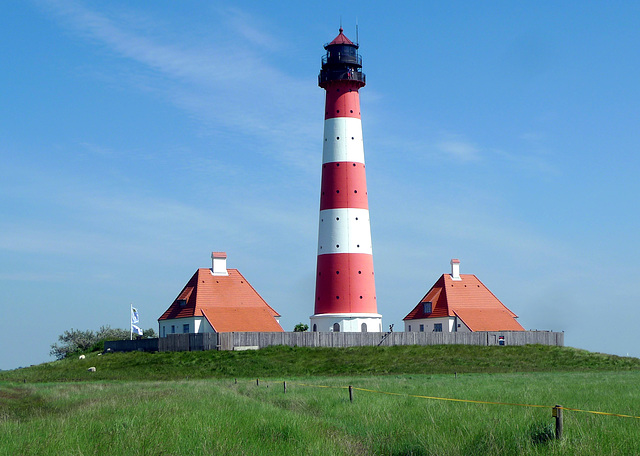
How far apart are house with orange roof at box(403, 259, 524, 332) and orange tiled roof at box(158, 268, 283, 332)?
1307 centimetres

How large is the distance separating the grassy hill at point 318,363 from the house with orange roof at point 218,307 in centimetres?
660

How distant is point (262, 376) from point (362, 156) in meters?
17.7

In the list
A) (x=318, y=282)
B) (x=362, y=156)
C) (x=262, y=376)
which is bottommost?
(x=262, y=376)

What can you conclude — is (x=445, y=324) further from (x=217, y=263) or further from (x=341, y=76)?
(x=341, y=76)

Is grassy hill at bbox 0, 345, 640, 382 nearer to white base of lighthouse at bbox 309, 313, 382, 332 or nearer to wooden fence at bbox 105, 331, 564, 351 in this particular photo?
wooden fence at bbox 105, 331, 564, 351

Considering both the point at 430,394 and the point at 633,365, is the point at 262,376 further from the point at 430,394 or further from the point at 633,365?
the point at 633,365

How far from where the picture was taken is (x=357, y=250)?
5397 centimetres

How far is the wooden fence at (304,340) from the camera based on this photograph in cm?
5472

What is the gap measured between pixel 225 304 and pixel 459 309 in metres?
19.3

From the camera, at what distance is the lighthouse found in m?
53.9

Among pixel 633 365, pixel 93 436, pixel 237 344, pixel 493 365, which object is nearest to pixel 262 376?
pixel 237 344

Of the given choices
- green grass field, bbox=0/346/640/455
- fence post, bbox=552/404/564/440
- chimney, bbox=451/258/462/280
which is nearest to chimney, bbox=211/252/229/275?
chimney, bbox=451/258/462/280

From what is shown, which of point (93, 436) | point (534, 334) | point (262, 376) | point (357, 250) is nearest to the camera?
point (93, 436)

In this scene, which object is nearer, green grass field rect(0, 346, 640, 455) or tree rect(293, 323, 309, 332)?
green grass field rect(0, 346, 640, 455)
